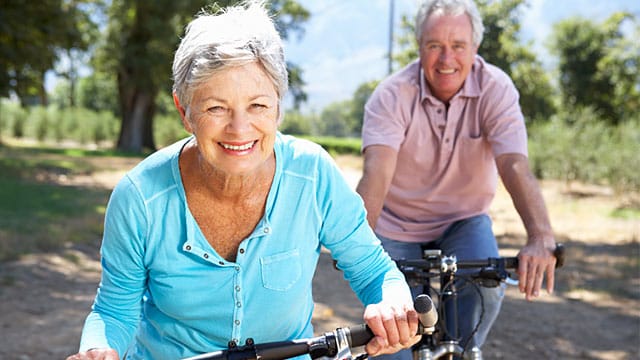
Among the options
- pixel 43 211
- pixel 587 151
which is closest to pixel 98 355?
pixel 43 211

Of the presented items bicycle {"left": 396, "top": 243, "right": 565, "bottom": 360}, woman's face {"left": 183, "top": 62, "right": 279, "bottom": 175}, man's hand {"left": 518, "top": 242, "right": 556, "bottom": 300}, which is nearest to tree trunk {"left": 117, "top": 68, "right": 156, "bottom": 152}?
bicycle {"left": 396, "top": 243, "right": 565, "bottom": 360}

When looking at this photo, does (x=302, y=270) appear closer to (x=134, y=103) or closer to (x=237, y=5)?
(x=237, y=5)

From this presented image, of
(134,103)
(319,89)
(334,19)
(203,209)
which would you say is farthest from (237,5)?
(134,103)

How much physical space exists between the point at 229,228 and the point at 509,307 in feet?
17.4

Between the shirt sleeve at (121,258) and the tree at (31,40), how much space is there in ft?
42.1

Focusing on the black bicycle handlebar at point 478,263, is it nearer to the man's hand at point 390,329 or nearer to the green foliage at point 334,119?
the man's hand at point 390,329

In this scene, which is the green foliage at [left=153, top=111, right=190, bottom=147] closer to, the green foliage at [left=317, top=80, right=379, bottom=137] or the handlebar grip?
the green foliage at [left=317, top=80, right=379, bottom=137]

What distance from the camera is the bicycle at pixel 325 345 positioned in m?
1.93

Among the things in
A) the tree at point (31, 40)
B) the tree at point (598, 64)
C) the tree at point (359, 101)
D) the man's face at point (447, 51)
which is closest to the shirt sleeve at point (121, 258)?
the man's face at point (447, 51)

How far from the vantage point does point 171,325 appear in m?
2.29

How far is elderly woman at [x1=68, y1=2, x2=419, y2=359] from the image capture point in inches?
82.6

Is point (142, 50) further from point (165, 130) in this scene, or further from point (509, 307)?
point (509, 307)

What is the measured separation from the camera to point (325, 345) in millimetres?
2014

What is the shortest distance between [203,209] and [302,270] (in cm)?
33
